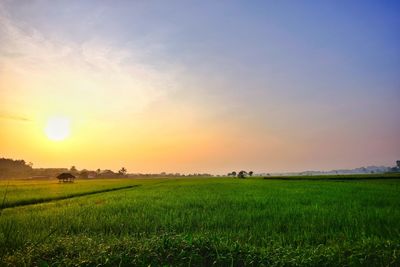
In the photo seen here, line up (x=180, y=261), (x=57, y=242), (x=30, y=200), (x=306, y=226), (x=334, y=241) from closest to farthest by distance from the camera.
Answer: (x=180, y=261)
(x=57, y=242)
(x=334, y=241)
(x=306, y=226)
(x=30, y=200)

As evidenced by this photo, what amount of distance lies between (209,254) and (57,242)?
310cm

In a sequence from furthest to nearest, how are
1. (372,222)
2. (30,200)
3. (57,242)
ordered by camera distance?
(30,200)
(372,222)
(57,242)

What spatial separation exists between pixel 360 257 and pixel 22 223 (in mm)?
9567

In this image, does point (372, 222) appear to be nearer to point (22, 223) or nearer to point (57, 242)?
point (57, 242)

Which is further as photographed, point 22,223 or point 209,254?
point 22,223

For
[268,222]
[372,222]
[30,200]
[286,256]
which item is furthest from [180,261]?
[30,200]

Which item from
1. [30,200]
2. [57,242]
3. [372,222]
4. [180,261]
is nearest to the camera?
[180,261]

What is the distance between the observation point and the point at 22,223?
10.3 metres

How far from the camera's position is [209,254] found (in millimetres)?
5582

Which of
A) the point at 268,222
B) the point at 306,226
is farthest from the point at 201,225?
the point at 306,226

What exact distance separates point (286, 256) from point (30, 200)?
68.5 feet

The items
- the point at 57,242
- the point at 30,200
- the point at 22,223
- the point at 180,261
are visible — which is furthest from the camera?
the point at 30,200

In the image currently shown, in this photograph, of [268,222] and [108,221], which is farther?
[108,221]

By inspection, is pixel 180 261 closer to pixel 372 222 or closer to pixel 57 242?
pixel 57 242
